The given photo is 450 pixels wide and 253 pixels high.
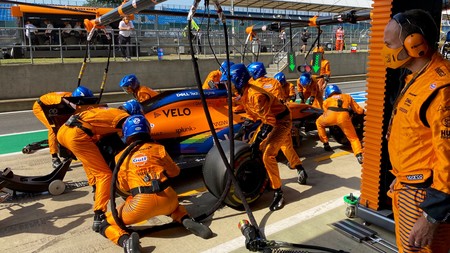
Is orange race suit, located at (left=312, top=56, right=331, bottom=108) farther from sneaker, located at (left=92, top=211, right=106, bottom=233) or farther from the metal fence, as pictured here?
sneaker, located at (left=92, top=211, right=106, bottom=233)

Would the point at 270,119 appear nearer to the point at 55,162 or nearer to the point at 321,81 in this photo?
the point at 55,162

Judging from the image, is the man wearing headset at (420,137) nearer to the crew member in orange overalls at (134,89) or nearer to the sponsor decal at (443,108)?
the sponsor decal at (443,108)

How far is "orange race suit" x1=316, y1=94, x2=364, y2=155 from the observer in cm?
705

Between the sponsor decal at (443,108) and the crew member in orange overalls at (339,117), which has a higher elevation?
the sponsor decal at (443,108)

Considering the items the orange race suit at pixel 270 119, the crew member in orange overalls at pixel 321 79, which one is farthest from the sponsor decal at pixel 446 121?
the crew member in orange overalls at pixel 321 79

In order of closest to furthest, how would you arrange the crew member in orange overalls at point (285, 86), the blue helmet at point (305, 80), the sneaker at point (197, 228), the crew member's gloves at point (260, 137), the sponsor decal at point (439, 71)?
the sponsor decal at point (439, 71), the sneaker at point (197, 228), the crew member's gloves at point (260, 137), the crew member in orange overalls at point (285, 86), the blue helmet at point (305, 80)

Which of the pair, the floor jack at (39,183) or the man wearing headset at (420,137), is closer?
the man wearing headset at (420,137)

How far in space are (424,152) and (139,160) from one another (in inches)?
112

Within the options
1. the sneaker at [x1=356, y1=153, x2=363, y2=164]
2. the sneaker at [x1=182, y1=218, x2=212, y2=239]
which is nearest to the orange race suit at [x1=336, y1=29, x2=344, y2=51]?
the sneaker at [x1=356, y1=153, x2=363, y2=164]

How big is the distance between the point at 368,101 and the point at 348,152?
3.75 m

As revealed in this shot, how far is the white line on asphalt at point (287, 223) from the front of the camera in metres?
3.94

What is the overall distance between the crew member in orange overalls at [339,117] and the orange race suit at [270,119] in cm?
218

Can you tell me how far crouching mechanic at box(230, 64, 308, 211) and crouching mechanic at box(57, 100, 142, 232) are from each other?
1.61m

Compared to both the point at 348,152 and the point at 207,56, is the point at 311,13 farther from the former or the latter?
the point at 348,152
